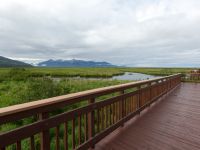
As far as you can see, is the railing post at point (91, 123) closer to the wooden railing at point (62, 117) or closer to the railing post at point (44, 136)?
the wooden railing at point (62, 117)

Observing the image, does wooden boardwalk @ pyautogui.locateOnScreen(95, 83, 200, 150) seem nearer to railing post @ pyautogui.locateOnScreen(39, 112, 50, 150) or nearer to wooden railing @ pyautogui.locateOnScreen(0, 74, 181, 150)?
wooden railing @ pyautogui.locateOnScreen(0, 74, 181, 150)

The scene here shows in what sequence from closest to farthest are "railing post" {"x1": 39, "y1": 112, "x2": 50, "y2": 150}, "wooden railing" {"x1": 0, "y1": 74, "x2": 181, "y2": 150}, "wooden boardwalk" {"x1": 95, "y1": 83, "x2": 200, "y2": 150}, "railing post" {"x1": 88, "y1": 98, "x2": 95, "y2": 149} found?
"wooden railing" {"x1": 0, "y1": 74, "x2": 181, "y2": 150}, "railing post" {"x1": 39, "y1": 112, "x2": 50, "y2": 150}, "railing post" {"x1": 88, "y1": 98, "x2": 95, "y2": 149}, "wooden boardwalk" {"x1": 95, "y1": 83, "x2": 200, "y2": 150}

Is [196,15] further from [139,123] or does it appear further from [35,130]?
[35,130]

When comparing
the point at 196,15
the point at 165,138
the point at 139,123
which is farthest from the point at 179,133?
the point at 196,15

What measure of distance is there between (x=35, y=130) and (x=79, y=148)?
927mm

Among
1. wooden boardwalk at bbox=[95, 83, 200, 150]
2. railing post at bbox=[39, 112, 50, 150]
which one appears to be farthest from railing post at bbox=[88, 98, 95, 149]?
railing post at bbox=[39, 112, 50, 150]

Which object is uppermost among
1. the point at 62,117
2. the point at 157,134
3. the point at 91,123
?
the point at 62,117

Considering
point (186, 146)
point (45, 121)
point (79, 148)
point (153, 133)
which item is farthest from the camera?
point (153, 133)

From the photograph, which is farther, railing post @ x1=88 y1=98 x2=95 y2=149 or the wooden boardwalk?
the wooden boardwalk

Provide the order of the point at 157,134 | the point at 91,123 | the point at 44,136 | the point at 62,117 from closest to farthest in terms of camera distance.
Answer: the point at 44,136 < the point at 62,117 < the point at 91,123 < the point at 157,134

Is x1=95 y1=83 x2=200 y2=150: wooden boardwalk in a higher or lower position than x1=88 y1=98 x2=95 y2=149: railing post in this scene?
lower

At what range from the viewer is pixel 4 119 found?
Result: 1.37 metres

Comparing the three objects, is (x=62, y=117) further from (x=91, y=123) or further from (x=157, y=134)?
(x=157, y=134)

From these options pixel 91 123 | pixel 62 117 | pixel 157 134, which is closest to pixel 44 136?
pixel 62 117
